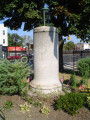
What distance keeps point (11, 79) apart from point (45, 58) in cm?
128

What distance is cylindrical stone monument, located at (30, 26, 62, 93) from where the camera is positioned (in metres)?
4.34

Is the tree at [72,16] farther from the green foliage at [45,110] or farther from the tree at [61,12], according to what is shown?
the green foliage at [45,110]

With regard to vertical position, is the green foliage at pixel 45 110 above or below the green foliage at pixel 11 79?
below

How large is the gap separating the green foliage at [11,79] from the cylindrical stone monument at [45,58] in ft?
1.57

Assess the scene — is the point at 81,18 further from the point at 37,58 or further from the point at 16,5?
the point at 37,58

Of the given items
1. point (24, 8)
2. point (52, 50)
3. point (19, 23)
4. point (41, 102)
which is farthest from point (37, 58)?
point (19, 23)

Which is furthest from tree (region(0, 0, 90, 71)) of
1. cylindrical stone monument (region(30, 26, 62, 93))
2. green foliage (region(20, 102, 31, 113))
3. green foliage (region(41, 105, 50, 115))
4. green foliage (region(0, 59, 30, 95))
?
green foliage (region(41, 105, 50, 115))

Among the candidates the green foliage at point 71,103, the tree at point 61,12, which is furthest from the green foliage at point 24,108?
the tree at point 61,12

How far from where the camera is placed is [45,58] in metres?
4.37

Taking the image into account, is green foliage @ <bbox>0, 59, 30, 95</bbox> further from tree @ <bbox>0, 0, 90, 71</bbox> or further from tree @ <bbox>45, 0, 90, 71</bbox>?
tree @ <bbox>45, 0, 90, 71</bbox>

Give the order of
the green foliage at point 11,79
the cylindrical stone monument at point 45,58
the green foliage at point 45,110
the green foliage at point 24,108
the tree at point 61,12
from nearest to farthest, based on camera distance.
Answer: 1. the green foliage at point 45,110
2. the green foliage at point 24,108
3. the green foliage at point 11,79
4. the cylindrical stone monument at point 45,58
5. the tree at point 61,12

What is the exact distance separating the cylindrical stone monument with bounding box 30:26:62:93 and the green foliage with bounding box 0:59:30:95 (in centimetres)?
48

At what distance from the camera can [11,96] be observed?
425 cm

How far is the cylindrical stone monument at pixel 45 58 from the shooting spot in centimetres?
434
